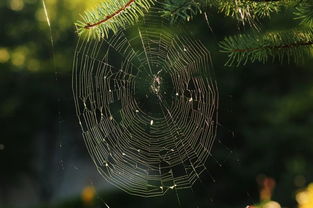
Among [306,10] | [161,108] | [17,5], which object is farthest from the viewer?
[17,5]

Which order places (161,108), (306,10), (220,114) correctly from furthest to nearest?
(220,114), (161,108), (306,10)

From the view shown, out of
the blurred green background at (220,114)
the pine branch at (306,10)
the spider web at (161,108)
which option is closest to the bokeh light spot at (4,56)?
the blurred green background at (220,114)

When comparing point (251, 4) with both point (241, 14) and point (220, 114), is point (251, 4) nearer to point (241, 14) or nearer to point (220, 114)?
point (241, 14)

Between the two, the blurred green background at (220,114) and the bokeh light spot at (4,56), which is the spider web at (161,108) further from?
the bokeh light spot at (4,56)

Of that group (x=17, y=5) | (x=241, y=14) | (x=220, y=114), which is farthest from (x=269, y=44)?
(x=17, y=5)

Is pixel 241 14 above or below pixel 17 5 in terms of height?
below

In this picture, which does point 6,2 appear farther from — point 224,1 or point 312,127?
point 224,1

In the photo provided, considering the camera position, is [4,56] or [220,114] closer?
[220,114]

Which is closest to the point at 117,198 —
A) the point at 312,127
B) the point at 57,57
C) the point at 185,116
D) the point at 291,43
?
the point at 57,57

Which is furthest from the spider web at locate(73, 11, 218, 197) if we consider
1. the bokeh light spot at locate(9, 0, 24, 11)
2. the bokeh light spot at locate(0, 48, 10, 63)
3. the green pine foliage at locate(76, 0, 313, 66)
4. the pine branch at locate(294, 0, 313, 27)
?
the bokeh light spot at locate(9, 0, 24, 11)
